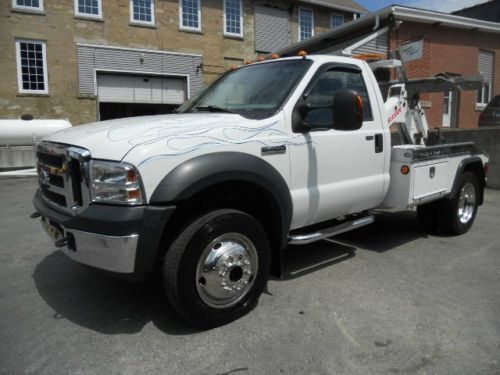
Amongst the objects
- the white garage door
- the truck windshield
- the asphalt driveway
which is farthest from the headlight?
the white garage door

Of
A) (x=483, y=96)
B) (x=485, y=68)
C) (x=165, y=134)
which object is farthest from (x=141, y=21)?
(x=165, y=134)

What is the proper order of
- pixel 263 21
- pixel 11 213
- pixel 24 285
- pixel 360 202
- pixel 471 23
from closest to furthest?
pixel 24 285, pixel 360 202, pixel 11 213, pixel 471 23, pixel 263 21

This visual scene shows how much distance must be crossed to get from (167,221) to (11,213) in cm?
559

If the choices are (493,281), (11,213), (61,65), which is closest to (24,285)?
(11,213)

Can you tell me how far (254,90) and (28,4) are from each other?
60.6ft

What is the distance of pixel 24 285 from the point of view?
4.12 m

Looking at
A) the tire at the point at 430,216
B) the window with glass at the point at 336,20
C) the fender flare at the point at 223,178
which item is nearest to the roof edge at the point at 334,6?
the window with glass at the point at 336,20

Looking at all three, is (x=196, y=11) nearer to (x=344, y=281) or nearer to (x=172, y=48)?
(x=172, y=48)

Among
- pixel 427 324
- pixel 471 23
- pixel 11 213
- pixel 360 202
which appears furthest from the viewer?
pixel 471 23

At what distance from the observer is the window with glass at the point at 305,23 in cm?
2489

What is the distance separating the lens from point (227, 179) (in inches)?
124

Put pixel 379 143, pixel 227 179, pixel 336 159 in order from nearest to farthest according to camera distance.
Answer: pixel 227 179 < pixel 336 159 < pixel 379 143

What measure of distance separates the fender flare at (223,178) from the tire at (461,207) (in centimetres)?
285

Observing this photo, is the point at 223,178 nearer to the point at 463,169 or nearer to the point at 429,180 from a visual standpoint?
the point at 429,180
